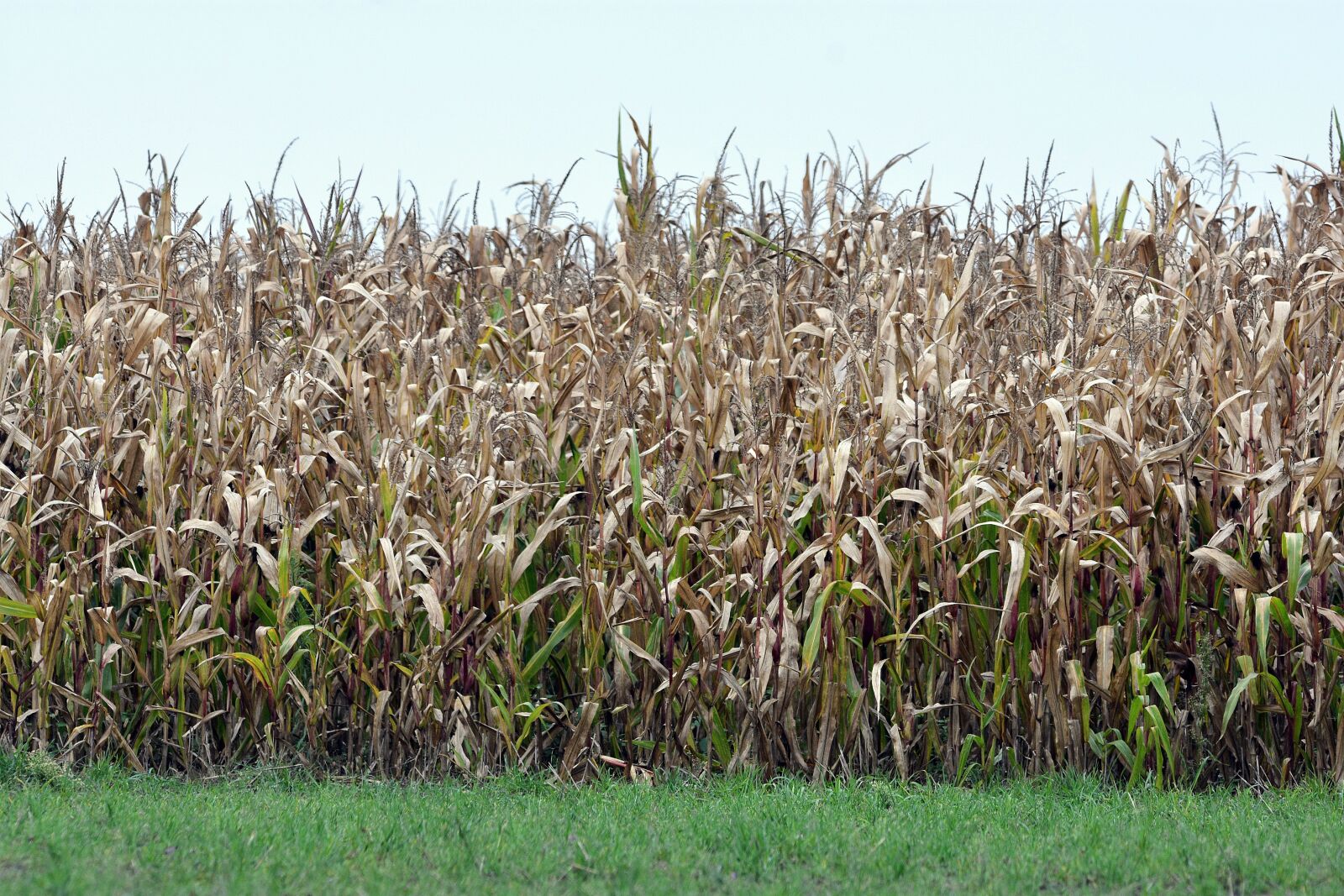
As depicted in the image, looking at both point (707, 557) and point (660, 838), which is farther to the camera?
point (707, 557)

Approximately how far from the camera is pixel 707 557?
434 centimetres

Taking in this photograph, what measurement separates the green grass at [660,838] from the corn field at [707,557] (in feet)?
0.88

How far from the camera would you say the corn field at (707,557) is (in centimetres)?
424

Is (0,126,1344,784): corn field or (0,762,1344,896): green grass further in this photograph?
(0,126,1344,784): corn field

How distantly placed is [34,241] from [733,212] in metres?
3.53

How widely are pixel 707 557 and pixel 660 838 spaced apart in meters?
1.16

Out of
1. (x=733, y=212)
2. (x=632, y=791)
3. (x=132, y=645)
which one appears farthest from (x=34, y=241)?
(x=632, y=791)

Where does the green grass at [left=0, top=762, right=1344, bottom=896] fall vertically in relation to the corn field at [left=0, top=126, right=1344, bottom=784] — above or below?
below

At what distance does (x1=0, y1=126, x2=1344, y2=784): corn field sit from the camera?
Result: 13.9 ft

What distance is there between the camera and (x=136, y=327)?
5.04 m

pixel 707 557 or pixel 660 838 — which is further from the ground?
pixel 707 557

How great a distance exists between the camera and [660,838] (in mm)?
3445

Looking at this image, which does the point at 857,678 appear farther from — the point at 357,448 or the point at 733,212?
the point at 733,212

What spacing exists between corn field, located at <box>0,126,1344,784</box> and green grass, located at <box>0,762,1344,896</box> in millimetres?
268
